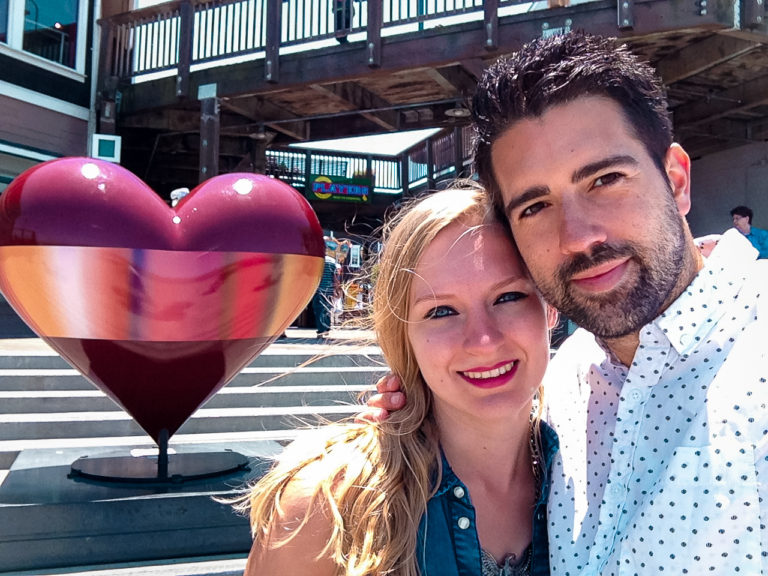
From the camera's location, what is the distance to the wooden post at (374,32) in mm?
7000

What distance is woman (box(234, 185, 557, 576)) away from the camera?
1.24 m

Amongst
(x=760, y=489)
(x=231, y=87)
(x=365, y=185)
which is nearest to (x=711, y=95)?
(x=231, y=87)

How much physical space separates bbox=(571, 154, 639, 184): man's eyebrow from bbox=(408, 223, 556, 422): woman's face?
8.2 inches

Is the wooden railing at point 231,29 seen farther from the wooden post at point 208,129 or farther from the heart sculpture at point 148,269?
the heart sculpture at point 148,269

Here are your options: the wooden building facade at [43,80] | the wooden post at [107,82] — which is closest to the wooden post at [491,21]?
the wooden post at [107,82]

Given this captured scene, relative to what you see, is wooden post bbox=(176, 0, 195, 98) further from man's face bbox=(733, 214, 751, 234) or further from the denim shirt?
the denim shirt

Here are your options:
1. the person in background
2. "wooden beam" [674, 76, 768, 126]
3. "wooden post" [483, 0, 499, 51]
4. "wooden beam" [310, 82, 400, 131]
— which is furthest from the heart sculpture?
"wooden beam" [674, 76, 768, 126]

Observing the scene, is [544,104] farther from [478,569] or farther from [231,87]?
[231,87]

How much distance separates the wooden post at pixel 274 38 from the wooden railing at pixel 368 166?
527 cm

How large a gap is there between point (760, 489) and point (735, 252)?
1.52 feet

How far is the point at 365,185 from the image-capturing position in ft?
45.9

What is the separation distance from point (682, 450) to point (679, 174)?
607 millimetres

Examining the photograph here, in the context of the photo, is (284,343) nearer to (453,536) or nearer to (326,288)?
(326,288)

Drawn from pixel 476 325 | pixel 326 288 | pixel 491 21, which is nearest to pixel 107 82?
pixel 326 288
